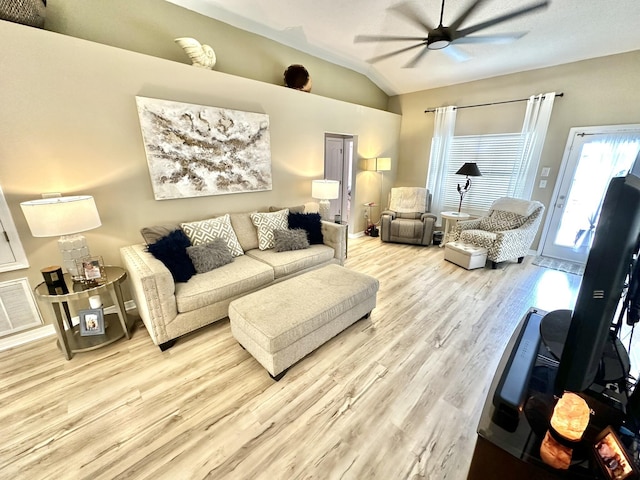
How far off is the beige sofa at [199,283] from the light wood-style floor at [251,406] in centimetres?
22

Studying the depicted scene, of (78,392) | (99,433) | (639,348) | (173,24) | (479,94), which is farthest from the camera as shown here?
(479,94)

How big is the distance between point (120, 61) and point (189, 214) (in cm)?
147

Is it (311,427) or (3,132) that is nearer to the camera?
(311,427)

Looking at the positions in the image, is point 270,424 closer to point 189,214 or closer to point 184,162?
point 189,214

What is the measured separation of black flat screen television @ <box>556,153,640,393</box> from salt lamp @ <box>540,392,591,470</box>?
4.3 inches

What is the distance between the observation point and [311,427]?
1.51m

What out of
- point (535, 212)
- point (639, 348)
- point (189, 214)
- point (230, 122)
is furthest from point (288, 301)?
point (535, 212)

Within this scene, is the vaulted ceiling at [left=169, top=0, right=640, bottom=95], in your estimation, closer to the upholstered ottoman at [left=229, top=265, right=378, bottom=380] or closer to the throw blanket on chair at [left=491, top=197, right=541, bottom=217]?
the throw blanket on chair at [left=491, top=197, right=541, bottom=217]

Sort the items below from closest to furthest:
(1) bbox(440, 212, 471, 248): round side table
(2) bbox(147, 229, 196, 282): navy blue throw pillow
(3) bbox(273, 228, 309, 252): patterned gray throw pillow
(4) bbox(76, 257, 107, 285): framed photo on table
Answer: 1. (4) bbox(76, 257, 107, 285): framed photo on table
2. (2) bbox(147, 229, 196, 282): navy blue throw pillow
3. (3) bbox(273, 228, 309, 252): patterned gray throw pillow
4. (1) bbox(440, 212, 471, 248): round side table

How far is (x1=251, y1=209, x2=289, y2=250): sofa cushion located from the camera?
3.10 meters

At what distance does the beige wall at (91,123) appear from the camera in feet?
6.31

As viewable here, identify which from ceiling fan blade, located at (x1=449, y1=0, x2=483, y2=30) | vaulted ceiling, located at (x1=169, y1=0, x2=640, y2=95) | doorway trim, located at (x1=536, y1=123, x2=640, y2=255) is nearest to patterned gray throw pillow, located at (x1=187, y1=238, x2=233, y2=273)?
vaulted ceiling, located at (x1=169, y1=0, x2=640, y2=95)

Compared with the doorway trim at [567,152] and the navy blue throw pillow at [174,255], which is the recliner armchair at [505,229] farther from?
the navy blue throw pillow at [174,255]

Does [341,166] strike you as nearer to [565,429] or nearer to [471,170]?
Result: [471,170]
